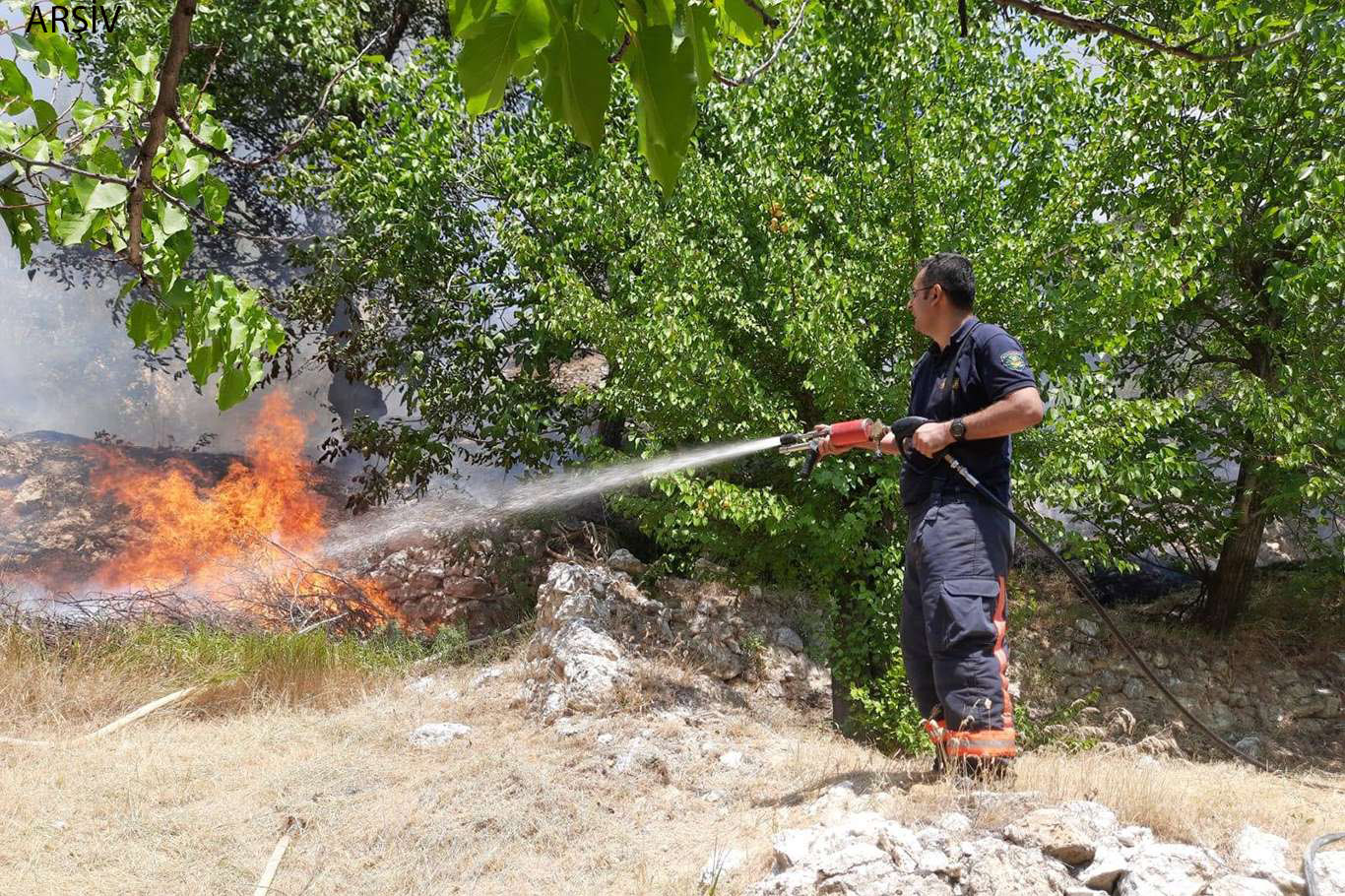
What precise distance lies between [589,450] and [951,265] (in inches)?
128

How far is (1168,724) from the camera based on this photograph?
23.6 feet

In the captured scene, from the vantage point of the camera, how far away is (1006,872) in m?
2.55

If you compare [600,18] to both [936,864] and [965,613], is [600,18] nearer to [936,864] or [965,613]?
[936,864]

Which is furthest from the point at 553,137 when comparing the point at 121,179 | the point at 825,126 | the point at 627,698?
the point at 121,179

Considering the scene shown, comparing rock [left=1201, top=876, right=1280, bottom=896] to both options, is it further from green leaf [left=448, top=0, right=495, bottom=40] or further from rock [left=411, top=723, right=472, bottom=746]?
rock [left=411, top=723, right=472, bottom=746]

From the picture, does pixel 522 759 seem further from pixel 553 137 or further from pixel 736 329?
pixel 553 137

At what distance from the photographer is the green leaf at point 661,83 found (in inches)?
39.1

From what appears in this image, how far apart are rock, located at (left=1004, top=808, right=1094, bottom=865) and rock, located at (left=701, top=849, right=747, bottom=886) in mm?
876

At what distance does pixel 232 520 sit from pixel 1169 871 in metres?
8.58

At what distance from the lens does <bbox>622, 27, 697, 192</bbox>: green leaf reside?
993 mm

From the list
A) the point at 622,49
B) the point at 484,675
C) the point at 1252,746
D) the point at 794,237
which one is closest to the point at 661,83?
the point at 622,49

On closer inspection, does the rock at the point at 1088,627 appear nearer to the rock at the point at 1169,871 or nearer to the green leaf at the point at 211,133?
the rock at the point at 1169,871

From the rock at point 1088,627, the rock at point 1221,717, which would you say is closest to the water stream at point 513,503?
the rock at point 1088,627

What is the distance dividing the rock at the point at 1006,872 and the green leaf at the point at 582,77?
92.8 inches
